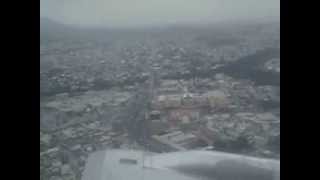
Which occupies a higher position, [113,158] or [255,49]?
[255,49]

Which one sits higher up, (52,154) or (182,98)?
(182,98)

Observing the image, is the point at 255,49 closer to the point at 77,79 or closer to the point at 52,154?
the point at 77,79

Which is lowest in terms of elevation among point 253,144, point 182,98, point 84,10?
point 253,144

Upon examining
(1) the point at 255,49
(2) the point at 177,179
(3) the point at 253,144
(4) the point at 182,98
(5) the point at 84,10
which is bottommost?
(2) the point at 177,179
